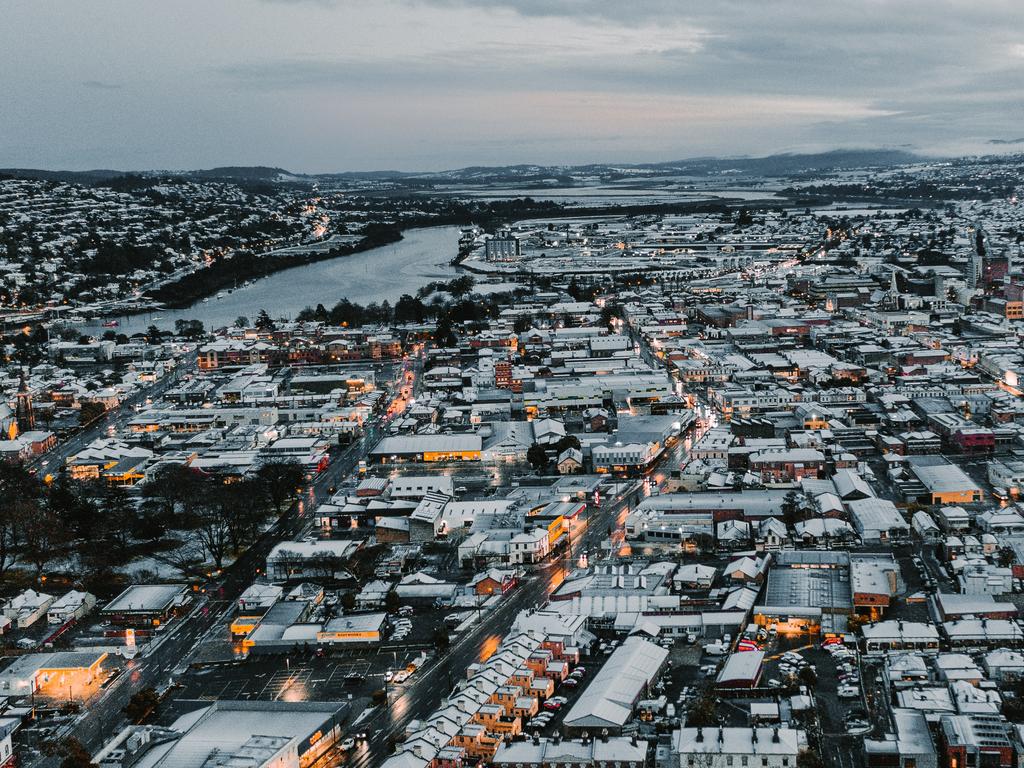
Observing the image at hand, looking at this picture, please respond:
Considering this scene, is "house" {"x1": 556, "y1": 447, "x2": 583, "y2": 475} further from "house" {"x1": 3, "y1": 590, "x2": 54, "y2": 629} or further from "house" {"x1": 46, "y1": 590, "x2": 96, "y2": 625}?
"house" {"x1": 3, "y1": 590, "x2": 54, "y2": 629}

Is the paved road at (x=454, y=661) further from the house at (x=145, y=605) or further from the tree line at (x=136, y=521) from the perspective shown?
the tree line at (x=136, y=521)

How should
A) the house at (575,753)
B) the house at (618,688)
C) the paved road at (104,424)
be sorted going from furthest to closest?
the paved road at (104,424)
the house at (618,688)
the house at (575,753)

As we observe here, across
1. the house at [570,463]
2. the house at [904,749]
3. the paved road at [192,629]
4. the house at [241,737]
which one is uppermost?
the house at [570,463]

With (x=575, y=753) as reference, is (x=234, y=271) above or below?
above

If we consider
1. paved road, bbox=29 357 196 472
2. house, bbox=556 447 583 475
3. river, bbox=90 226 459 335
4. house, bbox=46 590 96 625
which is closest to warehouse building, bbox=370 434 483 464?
house, bbox=556 447 583 475

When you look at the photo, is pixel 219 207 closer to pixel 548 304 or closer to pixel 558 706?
pixel 548 304

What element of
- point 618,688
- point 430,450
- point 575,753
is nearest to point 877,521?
point 618,688

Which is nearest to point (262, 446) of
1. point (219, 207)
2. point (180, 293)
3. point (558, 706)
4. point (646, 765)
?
point (558, 706)

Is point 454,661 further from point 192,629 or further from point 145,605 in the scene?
point 145,605

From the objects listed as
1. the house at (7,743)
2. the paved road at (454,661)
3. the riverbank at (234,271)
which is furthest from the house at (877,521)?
the riverbank at (234,271)
